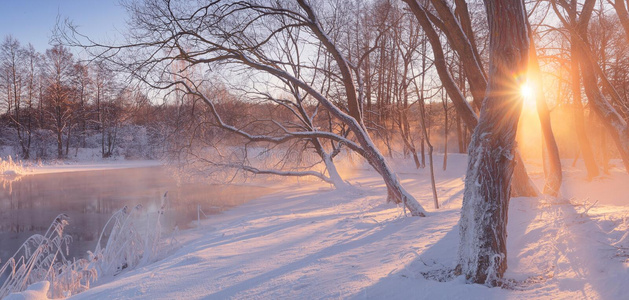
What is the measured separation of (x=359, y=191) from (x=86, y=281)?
875cm

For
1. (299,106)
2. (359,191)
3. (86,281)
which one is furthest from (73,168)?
(86,281)

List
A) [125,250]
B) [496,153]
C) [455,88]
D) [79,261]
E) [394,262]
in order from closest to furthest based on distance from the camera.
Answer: [496,153] < [394,262] < [79,261] < [125,250] < [455,88]

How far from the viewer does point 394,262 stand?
4.10 meters

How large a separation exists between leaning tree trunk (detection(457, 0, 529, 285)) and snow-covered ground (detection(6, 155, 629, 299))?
0.24 meters

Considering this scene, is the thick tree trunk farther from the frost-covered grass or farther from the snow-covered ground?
the frost-covered grass

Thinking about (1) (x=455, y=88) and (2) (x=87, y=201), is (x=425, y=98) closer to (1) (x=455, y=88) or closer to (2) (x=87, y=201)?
(1) (x=455, y=88)

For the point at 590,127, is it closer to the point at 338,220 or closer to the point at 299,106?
the point at 299,106

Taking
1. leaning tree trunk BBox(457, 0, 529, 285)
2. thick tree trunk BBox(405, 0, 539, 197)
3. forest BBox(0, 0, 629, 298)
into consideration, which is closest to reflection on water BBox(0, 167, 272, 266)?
forest BBox(0, 0, 629, 298)

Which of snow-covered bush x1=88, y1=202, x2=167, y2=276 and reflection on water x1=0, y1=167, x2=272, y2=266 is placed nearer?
snow-covered bush x1=88, y1=202, x2=167, y2=276

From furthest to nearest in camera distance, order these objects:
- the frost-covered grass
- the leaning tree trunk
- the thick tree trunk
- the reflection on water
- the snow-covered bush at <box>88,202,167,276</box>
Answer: the reflection on water
the thick tree trunk
the snow-covered bush at <box>88,202,167,276</box>
the frost-covered grass
the leaning tree trunk

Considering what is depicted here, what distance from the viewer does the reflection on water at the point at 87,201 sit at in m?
9.34

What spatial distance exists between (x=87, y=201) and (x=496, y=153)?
47.4 feet

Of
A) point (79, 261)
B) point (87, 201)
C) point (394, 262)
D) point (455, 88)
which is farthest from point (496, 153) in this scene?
point (87, 201)

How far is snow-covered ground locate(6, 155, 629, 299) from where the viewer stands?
312 cm
